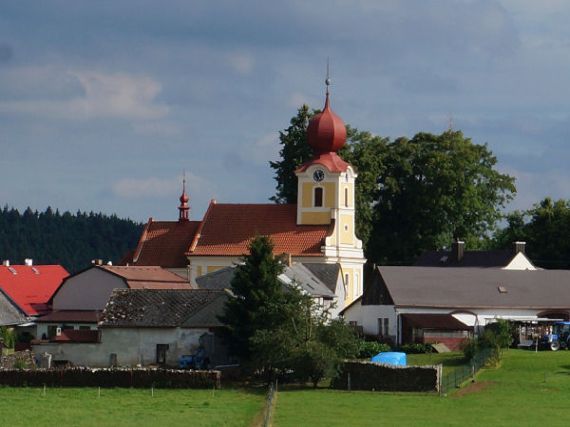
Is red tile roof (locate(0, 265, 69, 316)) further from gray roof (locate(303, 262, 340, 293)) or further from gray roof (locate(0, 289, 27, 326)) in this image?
gray roof (locate(303, 262, 340, 293))

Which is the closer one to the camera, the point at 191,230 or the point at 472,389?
the point at 472,389

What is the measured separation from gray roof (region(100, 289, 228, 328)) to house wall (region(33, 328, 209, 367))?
350mm

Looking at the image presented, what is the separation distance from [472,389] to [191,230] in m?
44.4

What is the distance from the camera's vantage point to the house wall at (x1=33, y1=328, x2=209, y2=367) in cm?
6141

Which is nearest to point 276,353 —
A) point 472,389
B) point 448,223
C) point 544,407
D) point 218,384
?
point 218,384

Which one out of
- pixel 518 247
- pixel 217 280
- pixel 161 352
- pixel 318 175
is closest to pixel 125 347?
pixel 161 352

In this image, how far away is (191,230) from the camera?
92062mm

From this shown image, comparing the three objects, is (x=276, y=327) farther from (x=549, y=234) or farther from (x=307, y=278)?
(x=549, y=234)

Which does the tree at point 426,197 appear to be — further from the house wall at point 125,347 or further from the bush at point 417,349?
the house wall at point 125,347

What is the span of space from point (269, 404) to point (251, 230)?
1748 inches

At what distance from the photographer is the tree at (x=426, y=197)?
9262cm

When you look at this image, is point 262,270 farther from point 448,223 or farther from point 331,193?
point 448,223

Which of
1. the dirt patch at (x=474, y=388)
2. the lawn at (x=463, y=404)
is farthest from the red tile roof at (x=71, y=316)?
the dirt patch at (x=474, y=388)

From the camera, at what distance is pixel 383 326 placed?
70.4 m
